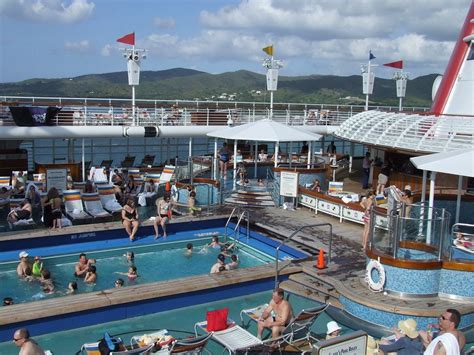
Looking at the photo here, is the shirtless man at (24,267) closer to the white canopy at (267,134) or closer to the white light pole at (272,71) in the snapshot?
the white canopy at (267,134)

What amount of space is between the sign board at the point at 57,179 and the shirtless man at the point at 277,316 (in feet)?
34.8

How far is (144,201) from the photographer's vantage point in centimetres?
1678

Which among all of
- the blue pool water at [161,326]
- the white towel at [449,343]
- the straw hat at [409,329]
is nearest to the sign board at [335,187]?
the blue pool water at [161,326]

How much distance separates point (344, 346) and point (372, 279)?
12.2 ft

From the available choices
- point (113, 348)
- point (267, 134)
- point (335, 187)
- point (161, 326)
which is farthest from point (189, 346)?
point (335, 187)

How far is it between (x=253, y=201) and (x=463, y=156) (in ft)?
24.8

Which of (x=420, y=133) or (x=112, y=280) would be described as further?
(x=420, y=133)

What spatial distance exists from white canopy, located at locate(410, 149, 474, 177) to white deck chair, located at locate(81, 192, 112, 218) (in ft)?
28.8

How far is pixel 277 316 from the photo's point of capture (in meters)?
7.58

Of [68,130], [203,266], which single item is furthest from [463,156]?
[68,130]

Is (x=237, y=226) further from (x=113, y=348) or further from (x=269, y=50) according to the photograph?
(x=269, y=50)

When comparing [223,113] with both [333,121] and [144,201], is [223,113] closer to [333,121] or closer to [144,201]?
[333,121]

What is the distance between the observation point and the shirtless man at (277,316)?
7520 millimetres

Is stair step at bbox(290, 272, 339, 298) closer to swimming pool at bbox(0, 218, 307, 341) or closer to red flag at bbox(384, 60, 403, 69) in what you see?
swimming pool at bbox(0, 218, 307, 341)
